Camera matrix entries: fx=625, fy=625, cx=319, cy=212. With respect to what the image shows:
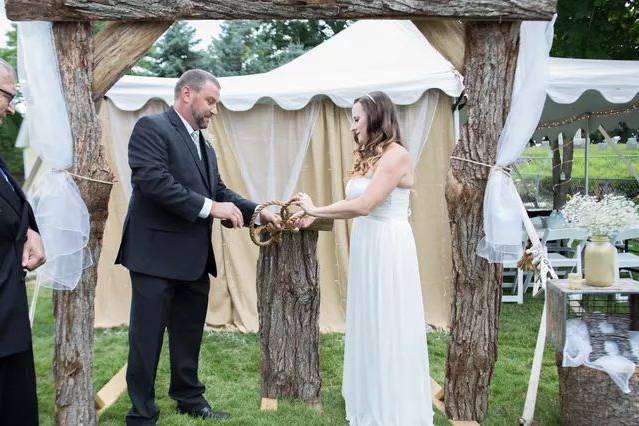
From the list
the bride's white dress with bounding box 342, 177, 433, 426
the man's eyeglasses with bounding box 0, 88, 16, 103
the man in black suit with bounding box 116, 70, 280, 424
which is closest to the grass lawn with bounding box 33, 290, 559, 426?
the bride's white dress with bounding box 342, 177, 433, 426

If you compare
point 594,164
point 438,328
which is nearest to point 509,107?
point 438,328

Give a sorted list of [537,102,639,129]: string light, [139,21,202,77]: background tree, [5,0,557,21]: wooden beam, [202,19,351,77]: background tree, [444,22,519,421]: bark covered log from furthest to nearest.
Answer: [202,19,351,77]: background tree
[139,21,202,77]: background tree
[537,102,639,129]: string light
[444,22,519,421]: bark covered log
[5,0,557,21]: wooden beam

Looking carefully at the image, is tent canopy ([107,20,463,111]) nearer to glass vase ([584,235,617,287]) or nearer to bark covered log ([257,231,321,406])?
bark covered log ([257,231,321,406])

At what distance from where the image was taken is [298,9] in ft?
10.5

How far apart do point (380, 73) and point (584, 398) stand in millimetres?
3534

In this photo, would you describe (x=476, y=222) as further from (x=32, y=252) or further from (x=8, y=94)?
(x=8, y=94)

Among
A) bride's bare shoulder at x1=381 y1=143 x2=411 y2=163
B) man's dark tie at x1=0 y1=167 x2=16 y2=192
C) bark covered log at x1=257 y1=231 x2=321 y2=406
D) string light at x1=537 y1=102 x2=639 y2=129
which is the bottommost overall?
bark covered log at x1=257 y1=231 x2=321 y2=406

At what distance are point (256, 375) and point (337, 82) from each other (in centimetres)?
270

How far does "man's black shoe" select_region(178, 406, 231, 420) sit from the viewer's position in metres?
3.74

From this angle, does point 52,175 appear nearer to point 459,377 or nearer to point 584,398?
point 459,377

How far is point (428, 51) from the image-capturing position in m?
6.30

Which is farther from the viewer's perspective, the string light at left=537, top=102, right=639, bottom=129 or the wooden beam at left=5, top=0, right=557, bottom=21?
the string light at left=537, top=102, right=639, bottom=129

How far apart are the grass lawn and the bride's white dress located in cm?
41

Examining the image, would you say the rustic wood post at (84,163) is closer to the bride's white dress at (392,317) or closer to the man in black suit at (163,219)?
the man in black suit at (163,219)
